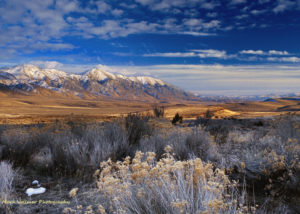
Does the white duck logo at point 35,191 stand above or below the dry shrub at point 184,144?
below

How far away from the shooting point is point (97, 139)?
5379 mm

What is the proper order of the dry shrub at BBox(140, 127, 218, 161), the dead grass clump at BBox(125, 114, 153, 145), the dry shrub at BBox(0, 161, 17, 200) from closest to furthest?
1. the dry shrub at BBox(0, 161, 17, 200)
2. the dry shrub at BBox(140, 127, 218, 161)
3. the dead grass clump at BBox(125, 114, 153, 145)

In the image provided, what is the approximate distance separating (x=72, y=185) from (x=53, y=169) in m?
1.01

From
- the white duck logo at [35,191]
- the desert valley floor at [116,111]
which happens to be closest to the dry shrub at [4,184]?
the white duck logo at [35,191]

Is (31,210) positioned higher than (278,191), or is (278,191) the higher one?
(278,191)

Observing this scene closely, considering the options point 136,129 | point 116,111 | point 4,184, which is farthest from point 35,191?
point 116,111

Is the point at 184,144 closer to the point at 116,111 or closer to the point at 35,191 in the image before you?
the point at 35,191

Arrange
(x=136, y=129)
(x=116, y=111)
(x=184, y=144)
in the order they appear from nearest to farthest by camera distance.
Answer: (x=184, y=144)
(x=136, y=129)
(x=116, y=111)

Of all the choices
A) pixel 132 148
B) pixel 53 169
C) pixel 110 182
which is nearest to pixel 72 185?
pixel 53 169

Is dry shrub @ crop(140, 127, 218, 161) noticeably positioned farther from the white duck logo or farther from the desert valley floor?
the desert valley floor

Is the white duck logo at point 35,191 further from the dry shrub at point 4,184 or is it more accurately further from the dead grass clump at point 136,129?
the dead grass clump at point 136,129

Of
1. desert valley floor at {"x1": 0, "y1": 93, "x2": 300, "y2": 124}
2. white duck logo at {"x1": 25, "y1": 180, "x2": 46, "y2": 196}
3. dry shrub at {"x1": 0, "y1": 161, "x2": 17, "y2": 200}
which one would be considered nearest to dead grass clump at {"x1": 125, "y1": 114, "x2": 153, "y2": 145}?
desert valley floor at {"x1": 0, "y1": 93, "x2": 300, "y2": 124}

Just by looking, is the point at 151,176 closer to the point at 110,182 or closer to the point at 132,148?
the point at 110,182

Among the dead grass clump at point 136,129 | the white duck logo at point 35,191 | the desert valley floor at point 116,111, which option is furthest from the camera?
the desert valley floor at point 116,111
